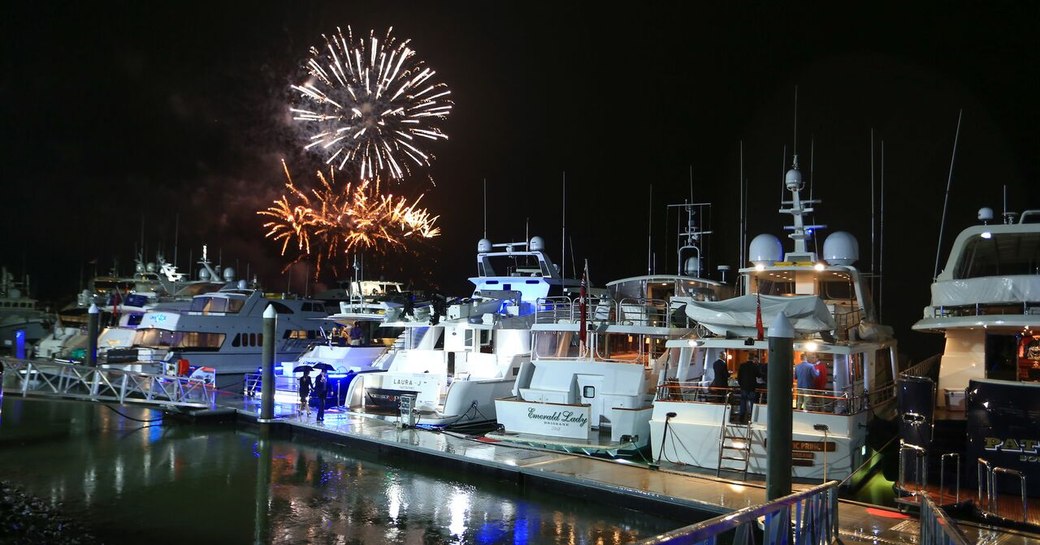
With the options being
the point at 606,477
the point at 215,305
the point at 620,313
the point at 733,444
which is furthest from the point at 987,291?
the point at 215,305

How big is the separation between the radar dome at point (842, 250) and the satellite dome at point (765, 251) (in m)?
1.24

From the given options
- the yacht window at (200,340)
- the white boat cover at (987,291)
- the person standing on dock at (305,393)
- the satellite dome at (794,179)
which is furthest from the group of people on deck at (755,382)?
the yacht window at (200,340)

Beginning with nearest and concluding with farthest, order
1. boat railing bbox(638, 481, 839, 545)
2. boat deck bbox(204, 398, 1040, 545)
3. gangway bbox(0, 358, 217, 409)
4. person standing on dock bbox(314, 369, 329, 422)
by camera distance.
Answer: boat railing bbox(638, 481, 839, 545) < boat deck bbox(204, 398, 1040, 545) < person standing on dock bbox(314, 369, 329, 422) < gangway bbox(0, 358, 217, 409)

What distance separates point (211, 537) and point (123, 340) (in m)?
25.7

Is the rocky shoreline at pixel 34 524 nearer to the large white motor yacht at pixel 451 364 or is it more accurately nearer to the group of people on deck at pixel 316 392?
the group of people on deck at pixel 316 392

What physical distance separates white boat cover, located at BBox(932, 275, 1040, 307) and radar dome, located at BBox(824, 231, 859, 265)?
2.94 meters

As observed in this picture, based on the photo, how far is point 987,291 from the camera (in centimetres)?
1438

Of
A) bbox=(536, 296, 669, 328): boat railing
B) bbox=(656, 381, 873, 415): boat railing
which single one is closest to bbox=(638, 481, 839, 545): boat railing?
bbox=(656, 381, 873, 415): boat railing

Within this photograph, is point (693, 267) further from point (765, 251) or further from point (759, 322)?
point (759, 322)

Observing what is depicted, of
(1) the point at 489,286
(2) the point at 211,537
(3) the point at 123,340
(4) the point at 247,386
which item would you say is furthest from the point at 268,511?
(3) the point at 123,340

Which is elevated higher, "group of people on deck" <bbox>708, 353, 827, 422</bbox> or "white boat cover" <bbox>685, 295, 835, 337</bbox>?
"white boat cover" <bbox>685, 295, 835, 337</bbox>

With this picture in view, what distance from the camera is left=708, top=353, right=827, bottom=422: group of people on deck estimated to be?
14008 millimetres

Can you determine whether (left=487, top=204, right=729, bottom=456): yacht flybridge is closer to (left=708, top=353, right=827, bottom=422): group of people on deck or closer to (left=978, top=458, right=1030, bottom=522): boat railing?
(left=708, top=353, right=827, bottom=422): group of people on deck

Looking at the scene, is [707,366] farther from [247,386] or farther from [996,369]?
[247,386]
